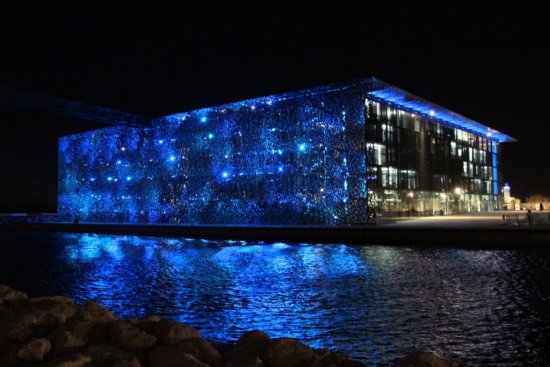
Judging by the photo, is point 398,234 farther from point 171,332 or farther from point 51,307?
point 171,332

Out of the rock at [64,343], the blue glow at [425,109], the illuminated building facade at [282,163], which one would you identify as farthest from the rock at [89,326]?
the blue glow at [425,109]

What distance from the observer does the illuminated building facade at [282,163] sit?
35.0 meters

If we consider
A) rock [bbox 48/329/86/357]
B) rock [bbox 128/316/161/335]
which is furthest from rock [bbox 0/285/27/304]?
rock [bbox 48/329/86/357]

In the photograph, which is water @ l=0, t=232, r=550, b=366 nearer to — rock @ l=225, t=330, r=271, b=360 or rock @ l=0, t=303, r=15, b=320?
rock @ l=225, t=330, r=271, b=360

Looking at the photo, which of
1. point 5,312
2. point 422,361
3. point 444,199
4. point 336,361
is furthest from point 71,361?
point 444,199

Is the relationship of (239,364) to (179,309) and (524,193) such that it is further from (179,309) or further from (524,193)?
(524,193)

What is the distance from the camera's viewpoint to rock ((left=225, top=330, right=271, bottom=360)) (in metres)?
5.60

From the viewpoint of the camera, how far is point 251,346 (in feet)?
18.8

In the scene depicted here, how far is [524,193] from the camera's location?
99.3 metres

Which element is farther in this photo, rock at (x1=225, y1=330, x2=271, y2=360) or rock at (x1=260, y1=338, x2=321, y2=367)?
rock at (x1=225, y1=330, x2=271, y2=360)

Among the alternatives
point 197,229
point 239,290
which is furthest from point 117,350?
point 197,229

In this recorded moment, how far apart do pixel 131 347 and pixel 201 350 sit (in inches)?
31.4

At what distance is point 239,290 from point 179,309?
8.23 ft

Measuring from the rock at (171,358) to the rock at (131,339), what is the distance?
40 cm
